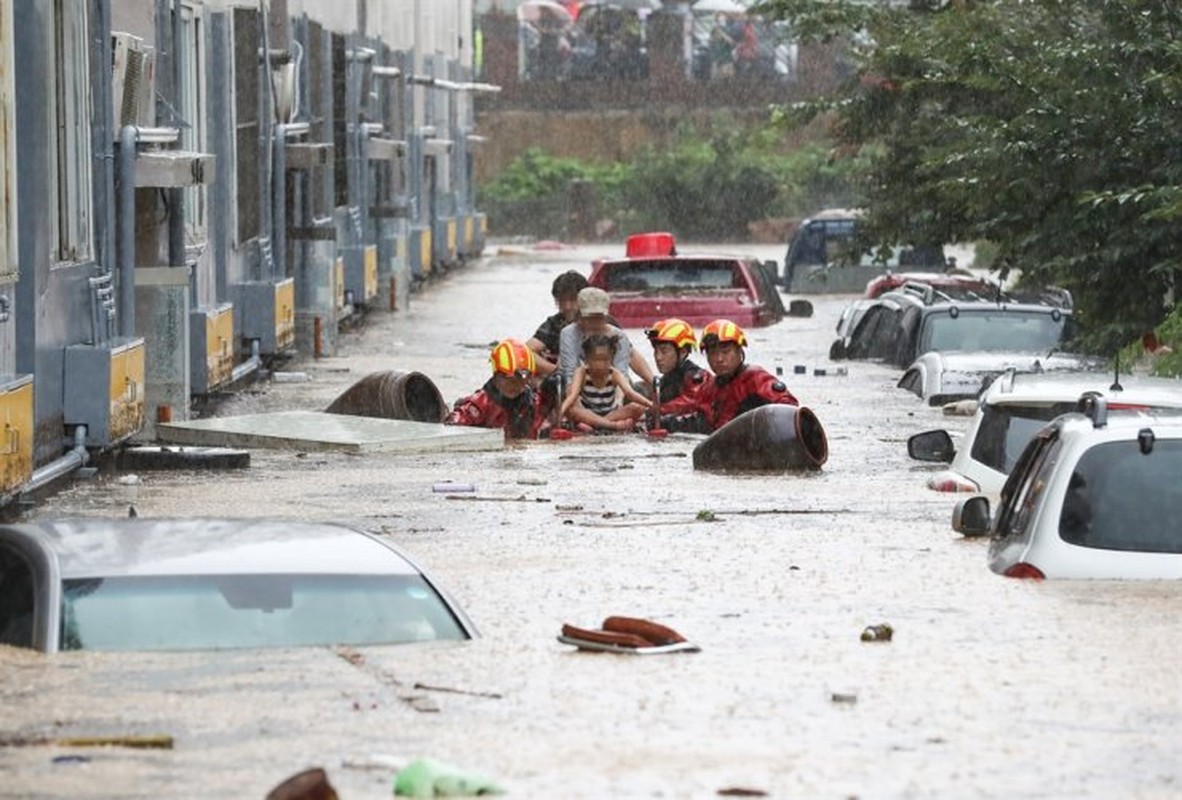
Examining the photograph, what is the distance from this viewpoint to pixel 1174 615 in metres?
11.4

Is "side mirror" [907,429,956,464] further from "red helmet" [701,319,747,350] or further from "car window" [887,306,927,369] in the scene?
"car window" [887,306,927,369]

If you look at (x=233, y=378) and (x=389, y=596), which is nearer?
(x=389, y=596)

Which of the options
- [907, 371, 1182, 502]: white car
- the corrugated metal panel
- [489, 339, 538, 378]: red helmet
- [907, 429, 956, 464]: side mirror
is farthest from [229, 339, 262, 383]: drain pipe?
[907, 429, 956, 464]: side mirror

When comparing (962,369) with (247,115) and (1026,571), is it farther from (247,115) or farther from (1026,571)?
(1026,571)

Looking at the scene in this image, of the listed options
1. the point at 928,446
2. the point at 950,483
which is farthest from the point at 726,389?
the point at 928,446

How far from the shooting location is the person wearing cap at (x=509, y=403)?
21.5 meters

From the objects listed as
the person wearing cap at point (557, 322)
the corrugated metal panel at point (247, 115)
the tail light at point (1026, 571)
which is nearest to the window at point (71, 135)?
the person wearing cap at point (557, 322)

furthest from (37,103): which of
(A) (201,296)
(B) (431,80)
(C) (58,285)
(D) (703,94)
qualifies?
(D) (703,94)

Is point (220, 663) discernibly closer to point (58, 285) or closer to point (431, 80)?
point (58, 285)

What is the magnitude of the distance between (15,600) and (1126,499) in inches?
159

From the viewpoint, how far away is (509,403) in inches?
882

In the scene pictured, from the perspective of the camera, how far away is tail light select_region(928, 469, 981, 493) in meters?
17.5

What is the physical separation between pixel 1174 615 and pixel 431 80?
41538 mm

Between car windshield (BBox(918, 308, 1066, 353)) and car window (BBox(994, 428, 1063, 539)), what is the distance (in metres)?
13.0
